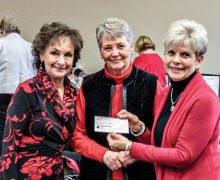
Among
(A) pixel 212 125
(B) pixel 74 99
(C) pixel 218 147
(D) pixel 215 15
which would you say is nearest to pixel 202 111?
(A) pixel 212 125

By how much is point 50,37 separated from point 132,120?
0.55 meters

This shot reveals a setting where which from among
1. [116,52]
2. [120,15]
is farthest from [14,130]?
[120,15]

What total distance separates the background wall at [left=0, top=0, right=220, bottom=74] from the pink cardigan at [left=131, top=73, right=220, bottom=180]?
10.4 ft

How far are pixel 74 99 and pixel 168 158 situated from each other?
0.60 meters

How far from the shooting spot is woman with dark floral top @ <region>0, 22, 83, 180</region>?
155 centimetres

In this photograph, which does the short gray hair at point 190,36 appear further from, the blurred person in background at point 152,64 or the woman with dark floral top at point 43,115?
the blurred person in background at point 152,64

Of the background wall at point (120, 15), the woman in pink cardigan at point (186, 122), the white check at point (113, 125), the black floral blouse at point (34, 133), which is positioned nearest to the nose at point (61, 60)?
the black floral blouse at point (34, 133)

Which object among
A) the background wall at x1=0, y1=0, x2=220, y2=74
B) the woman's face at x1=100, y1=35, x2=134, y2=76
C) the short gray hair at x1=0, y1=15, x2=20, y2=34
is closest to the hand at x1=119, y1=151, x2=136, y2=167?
the woman's face at x1=100, y1=35, x2=134, y2=76

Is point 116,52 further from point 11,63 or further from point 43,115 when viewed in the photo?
point 11,63

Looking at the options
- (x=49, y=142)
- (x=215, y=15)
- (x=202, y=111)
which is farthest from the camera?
(x=215, y=15)

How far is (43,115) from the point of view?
1.59 m

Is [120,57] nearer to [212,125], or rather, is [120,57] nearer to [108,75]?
[108,75]

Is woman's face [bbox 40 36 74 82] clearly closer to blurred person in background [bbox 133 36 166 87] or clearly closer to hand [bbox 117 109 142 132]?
hand [bbox 117 109 142 132]

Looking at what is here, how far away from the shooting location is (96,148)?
1.70 metres
